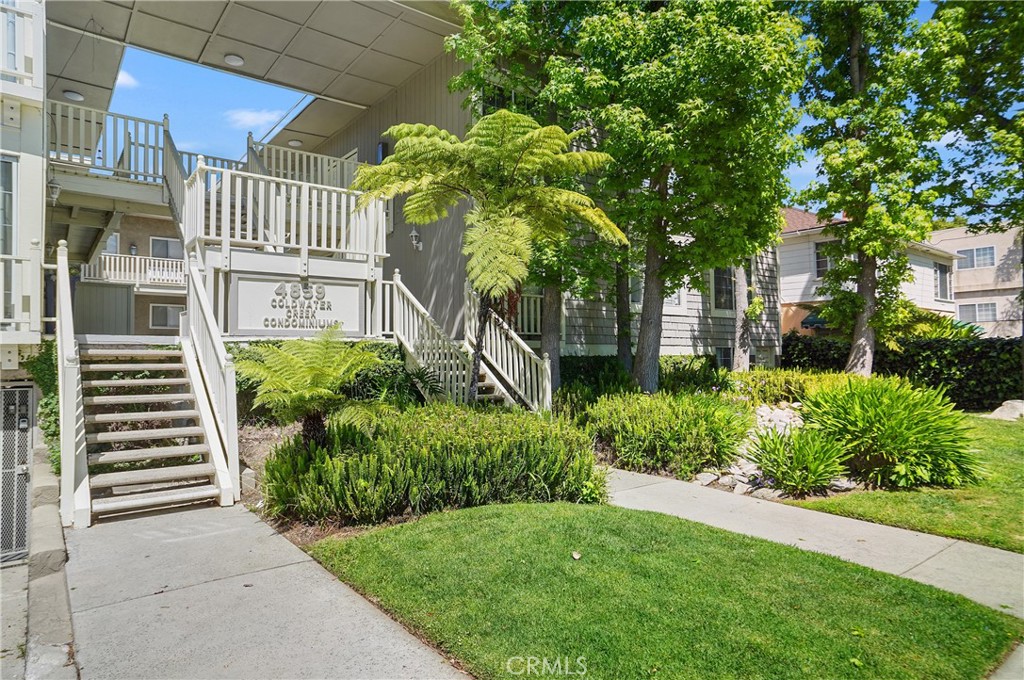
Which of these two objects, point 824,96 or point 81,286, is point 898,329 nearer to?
point 824,96

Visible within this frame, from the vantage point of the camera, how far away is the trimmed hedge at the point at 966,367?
13.0 meters

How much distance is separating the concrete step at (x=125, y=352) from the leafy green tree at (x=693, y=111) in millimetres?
6556

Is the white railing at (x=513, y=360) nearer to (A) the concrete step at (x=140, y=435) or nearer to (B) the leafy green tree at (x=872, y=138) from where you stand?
(A) the concrete step at (x=140, y=435)

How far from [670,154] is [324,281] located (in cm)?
548

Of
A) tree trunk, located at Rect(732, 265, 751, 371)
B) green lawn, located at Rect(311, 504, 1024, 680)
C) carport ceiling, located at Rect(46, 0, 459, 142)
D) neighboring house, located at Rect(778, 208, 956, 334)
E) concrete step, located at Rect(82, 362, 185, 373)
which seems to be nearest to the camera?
green lawn, located at Rect(311, 504, 1024, 680)

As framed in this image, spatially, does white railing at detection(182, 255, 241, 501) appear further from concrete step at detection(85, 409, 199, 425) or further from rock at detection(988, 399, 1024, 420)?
rock at detection(988, 399, 1024, 420)

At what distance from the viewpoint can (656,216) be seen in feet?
30.9

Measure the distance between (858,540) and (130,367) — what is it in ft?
26.1

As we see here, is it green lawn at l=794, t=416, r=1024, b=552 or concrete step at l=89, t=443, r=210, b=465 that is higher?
concrete step at l=89, t=443, r=210, b=465

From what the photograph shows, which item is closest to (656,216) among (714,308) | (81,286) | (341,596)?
(714,308)

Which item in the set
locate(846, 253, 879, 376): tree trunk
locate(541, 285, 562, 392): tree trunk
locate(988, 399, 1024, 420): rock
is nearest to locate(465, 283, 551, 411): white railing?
locate(541, 285, 562, 392): tree trunk

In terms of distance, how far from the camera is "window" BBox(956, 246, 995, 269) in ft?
90.7

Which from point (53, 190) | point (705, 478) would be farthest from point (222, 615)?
point (53, 190)

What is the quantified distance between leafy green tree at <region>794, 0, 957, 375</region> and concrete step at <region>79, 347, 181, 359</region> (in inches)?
517
